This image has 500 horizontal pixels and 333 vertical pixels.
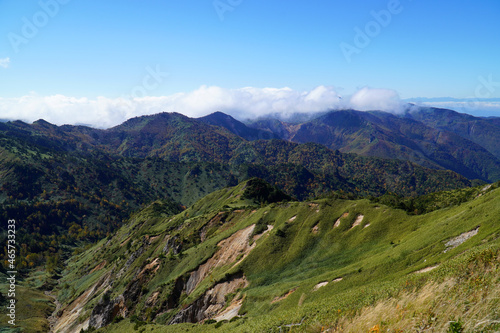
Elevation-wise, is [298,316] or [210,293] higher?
[298,316]

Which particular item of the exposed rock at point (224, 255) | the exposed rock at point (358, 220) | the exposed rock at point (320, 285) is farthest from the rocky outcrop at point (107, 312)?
the exposed rock at point (358, 220)

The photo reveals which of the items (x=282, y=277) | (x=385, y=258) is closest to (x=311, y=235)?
(x=282, y=277)

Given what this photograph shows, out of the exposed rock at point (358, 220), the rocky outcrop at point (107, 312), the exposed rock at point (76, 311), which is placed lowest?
the exposed rock at point (76, 311)

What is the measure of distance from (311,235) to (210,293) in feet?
90.6

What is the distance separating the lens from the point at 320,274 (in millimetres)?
50938

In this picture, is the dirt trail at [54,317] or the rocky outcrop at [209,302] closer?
the rocky outcrop at [209,302]

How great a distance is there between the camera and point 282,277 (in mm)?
57625

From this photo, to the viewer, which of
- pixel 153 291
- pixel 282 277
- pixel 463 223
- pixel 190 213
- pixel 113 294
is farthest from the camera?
pixel 190 213

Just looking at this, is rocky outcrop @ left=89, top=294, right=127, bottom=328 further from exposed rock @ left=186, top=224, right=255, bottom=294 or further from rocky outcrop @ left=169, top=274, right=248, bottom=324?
rocky outcrop @ left=169, top=274, right=248, bottom=324

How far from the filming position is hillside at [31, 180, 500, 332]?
19.2 m

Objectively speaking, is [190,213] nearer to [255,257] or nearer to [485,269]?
[255,257]

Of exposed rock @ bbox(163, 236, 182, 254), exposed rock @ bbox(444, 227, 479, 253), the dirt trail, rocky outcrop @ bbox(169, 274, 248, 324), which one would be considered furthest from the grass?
exposed rock @ bbox(444, 227, 479, 253)

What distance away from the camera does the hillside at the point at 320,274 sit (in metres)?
19.2

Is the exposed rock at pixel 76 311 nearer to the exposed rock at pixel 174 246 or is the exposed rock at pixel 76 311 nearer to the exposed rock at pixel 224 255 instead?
the exposed rock at pixel 174 246
